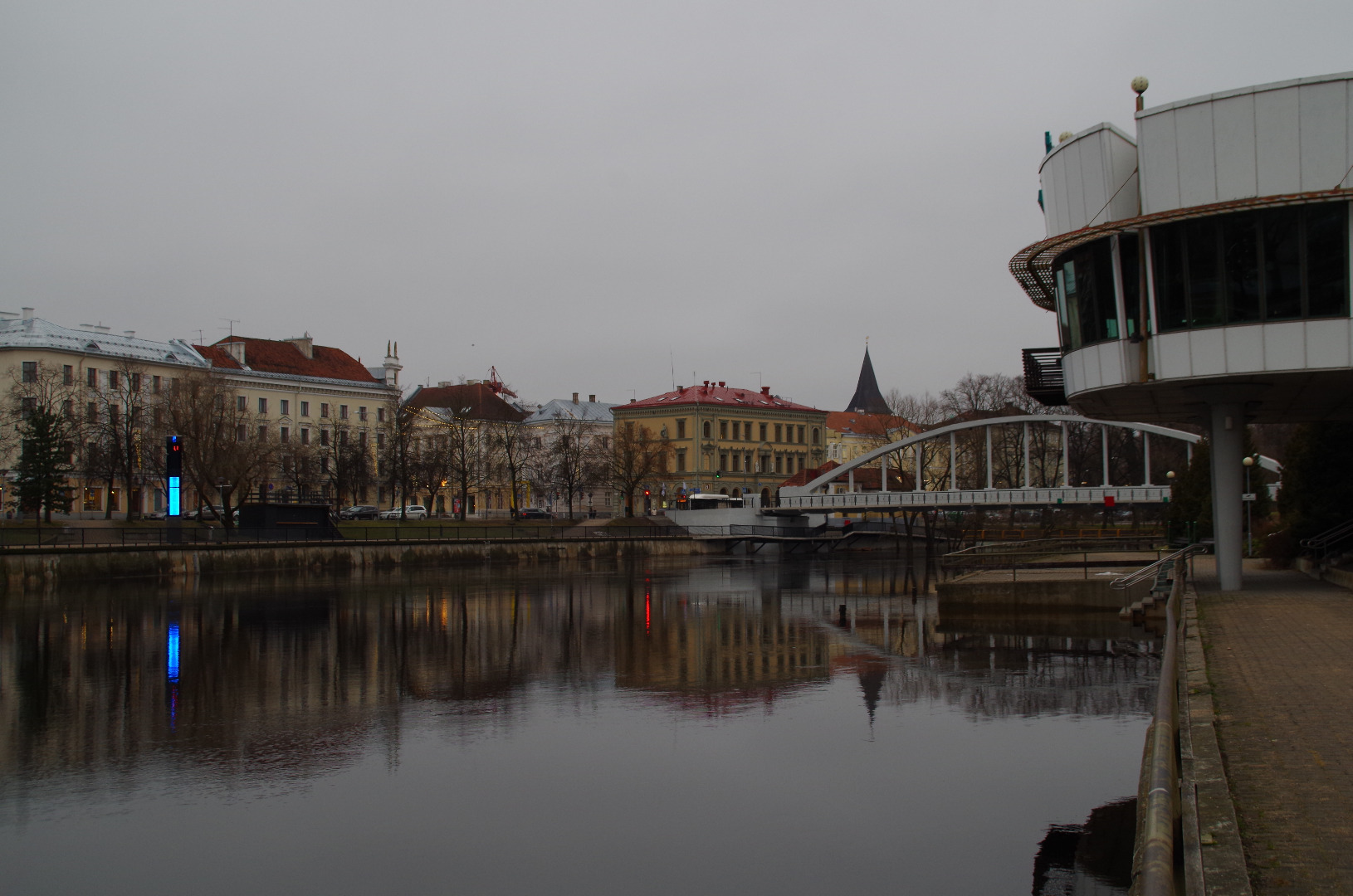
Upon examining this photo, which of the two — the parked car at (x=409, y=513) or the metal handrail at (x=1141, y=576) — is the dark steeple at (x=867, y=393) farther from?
the metal handrail at (x=1141, y=576)

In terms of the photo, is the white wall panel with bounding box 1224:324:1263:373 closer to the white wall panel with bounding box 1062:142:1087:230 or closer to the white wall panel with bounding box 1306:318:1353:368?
the white wall panel with bounding box 1306:318:1353:368

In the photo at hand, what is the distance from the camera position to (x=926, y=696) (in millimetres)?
18953

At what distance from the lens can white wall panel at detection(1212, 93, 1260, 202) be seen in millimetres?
23797

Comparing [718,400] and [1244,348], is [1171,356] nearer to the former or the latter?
[1244,348]

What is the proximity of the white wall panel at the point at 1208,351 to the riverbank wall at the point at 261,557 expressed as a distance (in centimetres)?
4161

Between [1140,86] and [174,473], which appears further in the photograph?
[174,473]

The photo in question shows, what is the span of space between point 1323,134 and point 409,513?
8099cm

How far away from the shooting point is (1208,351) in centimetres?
2461

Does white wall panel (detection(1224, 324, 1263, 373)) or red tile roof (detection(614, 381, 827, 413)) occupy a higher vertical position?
red tile roof (detection(614, 381, 827, 413))

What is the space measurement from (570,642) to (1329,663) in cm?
1681

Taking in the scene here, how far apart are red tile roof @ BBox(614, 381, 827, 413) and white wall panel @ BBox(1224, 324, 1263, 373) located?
88157 mm

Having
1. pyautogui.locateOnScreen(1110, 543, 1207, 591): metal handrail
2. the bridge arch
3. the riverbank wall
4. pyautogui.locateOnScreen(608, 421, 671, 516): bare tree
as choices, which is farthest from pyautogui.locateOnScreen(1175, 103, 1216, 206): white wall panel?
pyautogui.locateOnScreen(608, 421, 671, 516): bare tree

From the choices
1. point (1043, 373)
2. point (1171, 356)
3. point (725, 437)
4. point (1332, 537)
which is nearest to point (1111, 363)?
point (1171, 356)

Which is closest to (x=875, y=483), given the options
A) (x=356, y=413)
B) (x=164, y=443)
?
(x=356, y=413)
